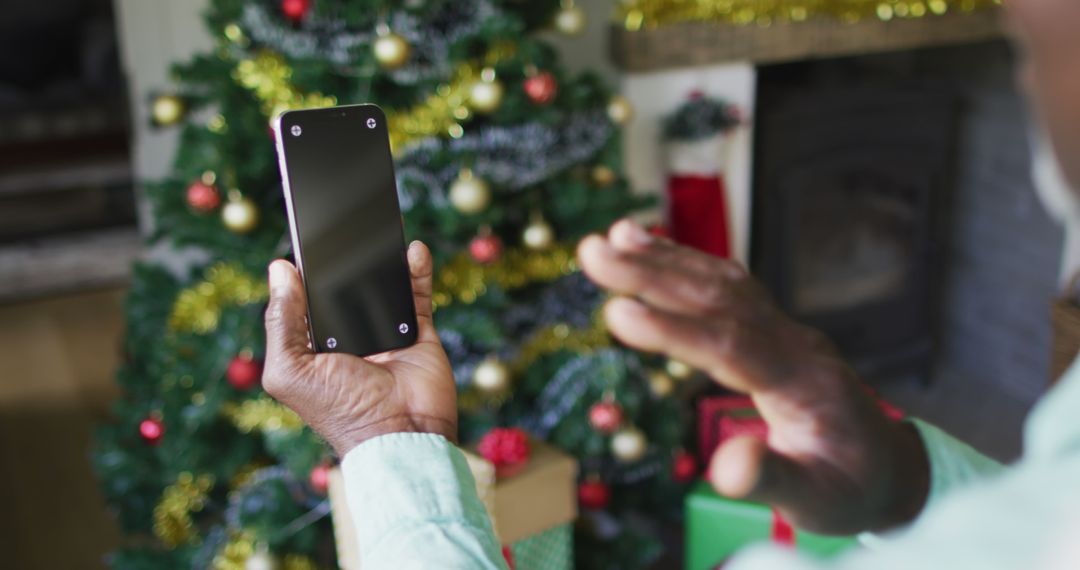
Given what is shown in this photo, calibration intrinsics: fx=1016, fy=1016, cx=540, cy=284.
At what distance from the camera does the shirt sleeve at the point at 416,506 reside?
0.63m

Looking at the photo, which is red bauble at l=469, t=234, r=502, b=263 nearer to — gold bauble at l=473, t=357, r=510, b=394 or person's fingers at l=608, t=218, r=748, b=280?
gold bauble at l=473, t=357, r=510, b=394

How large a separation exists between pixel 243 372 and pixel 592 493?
2.14 ft

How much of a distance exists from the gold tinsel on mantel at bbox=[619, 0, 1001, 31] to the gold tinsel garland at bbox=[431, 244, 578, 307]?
0.67m

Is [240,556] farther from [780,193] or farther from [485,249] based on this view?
[780,193]

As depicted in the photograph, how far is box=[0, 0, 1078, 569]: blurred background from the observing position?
7.20ft

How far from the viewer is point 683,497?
6.48 feet

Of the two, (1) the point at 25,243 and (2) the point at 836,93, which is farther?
(1) the point at 25,243

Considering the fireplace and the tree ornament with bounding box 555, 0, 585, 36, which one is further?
the fireplace

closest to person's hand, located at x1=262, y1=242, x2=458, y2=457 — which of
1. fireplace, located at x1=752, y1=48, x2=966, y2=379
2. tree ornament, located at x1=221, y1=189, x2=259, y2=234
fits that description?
tree ornament, located at x1=221, y1=189, x2=259, y2=234

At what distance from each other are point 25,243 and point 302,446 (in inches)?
126

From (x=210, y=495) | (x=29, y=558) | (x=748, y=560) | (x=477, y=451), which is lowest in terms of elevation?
(x=29, y=558)

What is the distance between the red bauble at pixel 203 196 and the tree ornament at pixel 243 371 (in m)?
0.25

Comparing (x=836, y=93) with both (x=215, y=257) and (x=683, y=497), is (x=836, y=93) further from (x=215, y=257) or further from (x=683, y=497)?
(x=215, y=257)

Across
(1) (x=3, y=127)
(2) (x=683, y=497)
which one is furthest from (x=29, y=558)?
(1) (x=3, y=127)
